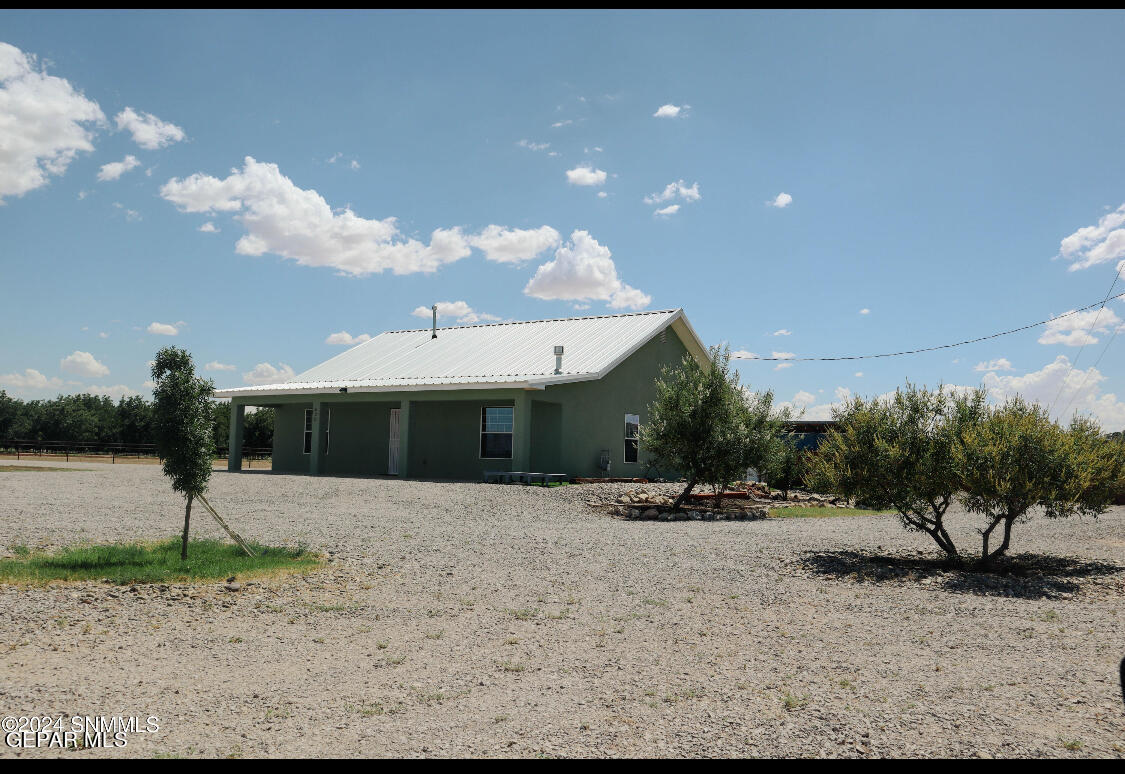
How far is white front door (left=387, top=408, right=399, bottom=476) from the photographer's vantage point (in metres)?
23.8

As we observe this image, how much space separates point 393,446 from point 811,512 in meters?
12.6

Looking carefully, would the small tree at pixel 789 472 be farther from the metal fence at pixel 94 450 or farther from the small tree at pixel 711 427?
the metal fence at pixel 94 450

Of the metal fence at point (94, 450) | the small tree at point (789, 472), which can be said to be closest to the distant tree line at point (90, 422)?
the metal fence at point (94, 450)

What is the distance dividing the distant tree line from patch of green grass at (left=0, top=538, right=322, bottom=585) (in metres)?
44.6

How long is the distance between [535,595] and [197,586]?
131 inches

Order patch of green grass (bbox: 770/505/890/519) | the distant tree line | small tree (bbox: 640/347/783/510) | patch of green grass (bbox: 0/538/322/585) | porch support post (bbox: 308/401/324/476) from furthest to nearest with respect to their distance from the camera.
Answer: the distant tree line, porch support post (bbox: 308/401/324/476), patch of green grass (bbox: 770/505/890/519), small tree (bbox: 640/347/783/510), patch of green grass (bbox: 0/538/322/585)

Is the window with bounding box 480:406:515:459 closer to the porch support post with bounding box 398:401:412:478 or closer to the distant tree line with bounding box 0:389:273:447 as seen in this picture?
the porch support post with bounding box 398:401:412:478

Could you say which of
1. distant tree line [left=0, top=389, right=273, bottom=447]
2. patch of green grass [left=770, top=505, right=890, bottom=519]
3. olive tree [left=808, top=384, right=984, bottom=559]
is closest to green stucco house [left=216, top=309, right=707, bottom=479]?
patch of green grass [left=770, top=505, right=890, bottom=519]

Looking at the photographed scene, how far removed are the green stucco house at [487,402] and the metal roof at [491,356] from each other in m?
0.06

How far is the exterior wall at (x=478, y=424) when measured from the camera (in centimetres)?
2133

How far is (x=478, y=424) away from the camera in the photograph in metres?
22.2

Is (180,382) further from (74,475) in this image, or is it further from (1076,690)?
(74,475)

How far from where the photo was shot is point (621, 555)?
1025 cm

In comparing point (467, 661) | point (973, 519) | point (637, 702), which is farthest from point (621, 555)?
point (973, 519)
